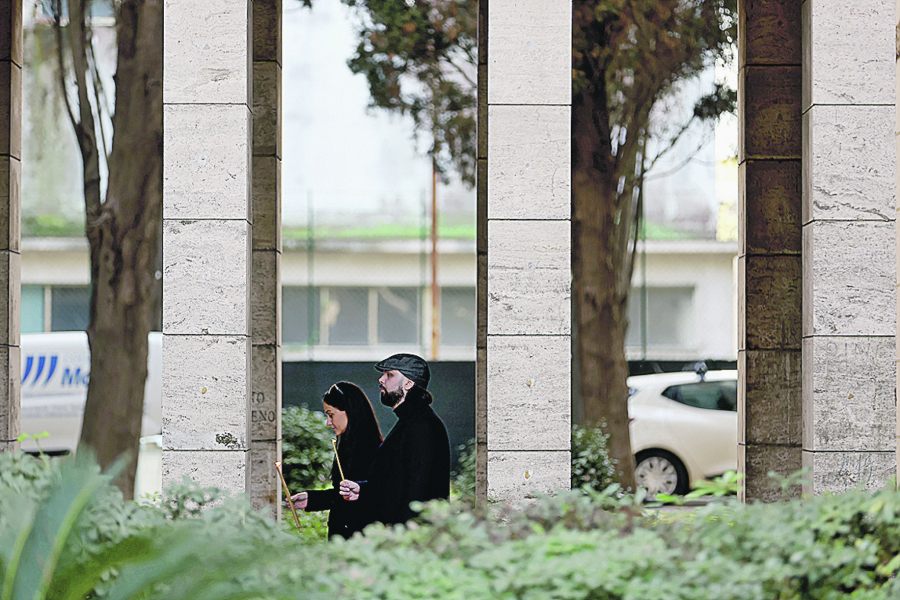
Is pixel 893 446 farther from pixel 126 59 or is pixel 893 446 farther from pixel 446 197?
pixel 446 197

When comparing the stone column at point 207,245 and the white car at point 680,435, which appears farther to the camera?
the white car at point 680,435

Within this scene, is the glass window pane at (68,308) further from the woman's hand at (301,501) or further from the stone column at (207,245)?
the stone column at (207,245)

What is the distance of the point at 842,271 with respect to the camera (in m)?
6.34

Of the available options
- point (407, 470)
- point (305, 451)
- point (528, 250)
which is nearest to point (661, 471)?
point (305, 451)

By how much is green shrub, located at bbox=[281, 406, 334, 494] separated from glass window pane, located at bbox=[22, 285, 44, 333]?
17379mm

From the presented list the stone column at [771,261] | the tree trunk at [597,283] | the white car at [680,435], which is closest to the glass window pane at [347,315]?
the white car at [680,435]

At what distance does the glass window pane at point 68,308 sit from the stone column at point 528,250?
2034cm

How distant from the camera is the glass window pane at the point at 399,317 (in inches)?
1064

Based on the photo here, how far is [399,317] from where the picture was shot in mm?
27172

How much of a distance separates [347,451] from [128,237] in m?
4.22

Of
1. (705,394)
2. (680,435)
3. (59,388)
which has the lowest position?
(680,435)

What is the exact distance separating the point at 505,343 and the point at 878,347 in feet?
8.08

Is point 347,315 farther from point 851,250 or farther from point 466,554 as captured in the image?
point 466,554

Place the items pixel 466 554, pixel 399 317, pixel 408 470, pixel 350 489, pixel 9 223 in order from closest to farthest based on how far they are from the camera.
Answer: pixel 466 554 < pixel 408 470 < pixel 350 489 < pixel 9 223 < pixel 399 317
